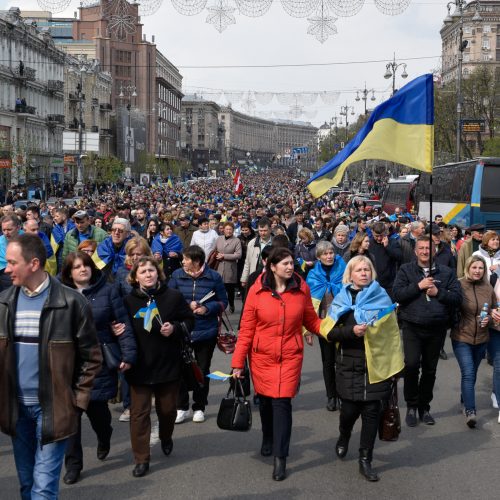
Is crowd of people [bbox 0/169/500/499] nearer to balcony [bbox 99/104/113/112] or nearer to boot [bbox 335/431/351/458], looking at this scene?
boot [bbox 335/431/351/458]

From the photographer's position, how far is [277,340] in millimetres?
5793

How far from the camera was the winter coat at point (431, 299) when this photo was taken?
6.98 metres

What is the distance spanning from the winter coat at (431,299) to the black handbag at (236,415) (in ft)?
6.15

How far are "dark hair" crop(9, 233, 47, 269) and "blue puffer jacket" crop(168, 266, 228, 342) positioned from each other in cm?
300

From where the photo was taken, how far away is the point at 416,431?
7.07 meters

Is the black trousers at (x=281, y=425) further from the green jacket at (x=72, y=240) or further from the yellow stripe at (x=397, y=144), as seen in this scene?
the green jacket at (x=72, y=240)

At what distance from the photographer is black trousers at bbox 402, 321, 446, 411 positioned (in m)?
7.10

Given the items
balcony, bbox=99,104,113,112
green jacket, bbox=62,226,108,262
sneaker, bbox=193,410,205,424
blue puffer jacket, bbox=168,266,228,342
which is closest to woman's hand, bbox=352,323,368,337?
blue puffer jacket, bbox=168,266,228,342

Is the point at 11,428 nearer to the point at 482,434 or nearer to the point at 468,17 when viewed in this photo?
the point at 482,434

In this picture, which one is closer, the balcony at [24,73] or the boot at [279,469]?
the boot at [279,469]

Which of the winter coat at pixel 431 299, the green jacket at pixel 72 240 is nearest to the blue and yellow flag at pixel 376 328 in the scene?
the winter coat at pixel 431 299

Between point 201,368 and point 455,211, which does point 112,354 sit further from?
point 455,211

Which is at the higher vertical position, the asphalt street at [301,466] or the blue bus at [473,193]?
the blue bus at [473,193]

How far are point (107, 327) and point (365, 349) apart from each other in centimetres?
184
